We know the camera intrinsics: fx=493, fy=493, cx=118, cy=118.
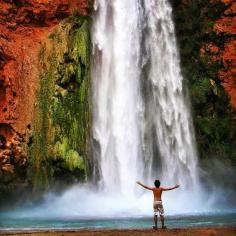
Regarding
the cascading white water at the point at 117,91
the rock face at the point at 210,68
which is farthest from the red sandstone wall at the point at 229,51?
the cascading white water at the point at 117,91

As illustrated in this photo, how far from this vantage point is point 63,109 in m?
24.5

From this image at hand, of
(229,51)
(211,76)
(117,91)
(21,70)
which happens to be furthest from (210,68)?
(21,70)

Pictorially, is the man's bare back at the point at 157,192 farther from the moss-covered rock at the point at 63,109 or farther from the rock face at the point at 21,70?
the rock face at the point at 21,70

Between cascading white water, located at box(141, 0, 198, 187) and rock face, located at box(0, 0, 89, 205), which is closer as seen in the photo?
rock face, located at box(0, 0, 89, 205)

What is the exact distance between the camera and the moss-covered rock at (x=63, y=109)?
23.6 meters

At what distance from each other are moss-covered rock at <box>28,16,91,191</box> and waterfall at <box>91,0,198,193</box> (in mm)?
719

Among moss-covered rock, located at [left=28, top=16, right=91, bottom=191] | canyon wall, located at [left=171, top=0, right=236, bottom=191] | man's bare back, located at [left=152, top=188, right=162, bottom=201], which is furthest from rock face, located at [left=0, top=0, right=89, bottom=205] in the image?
man's bare back, located at [left=152, top=188, right=162, bottom=201]

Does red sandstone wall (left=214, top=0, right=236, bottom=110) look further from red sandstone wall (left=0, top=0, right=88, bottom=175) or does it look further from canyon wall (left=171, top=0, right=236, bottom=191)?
red sandstone wall (left=0, top=0, right=88, bottom=175)

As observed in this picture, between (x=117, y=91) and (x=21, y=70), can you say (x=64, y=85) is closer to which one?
(x=21, y=70)

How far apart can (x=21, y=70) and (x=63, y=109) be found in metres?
2.91

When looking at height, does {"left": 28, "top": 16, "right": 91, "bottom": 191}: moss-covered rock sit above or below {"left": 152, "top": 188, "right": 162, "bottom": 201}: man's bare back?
above

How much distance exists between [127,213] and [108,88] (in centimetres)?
835

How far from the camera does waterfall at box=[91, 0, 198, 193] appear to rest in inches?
952

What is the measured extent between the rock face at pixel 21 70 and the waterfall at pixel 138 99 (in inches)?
96.9
